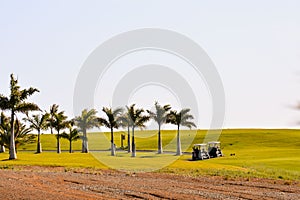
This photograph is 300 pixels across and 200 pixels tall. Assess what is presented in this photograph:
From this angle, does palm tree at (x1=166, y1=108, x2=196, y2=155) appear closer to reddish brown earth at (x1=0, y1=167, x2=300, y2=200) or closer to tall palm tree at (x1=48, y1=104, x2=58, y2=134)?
tall palm tree at (x1=48, y1=104, x2=58, y2=134)

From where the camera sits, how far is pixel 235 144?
123m

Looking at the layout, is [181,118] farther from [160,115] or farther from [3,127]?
[3,127]

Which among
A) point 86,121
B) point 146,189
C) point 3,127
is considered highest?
point 86,121

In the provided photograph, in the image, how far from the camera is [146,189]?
2972 centimetres

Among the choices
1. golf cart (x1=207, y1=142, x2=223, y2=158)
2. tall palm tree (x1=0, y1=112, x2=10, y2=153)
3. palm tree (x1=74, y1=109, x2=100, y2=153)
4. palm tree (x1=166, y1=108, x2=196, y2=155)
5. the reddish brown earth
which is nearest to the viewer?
the reddish brown earth

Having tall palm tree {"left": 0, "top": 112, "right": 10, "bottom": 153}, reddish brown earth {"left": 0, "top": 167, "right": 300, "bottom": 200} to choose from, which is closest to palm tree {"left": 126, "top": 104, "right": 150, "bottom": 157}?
tall palm tree {"left": 0, "top": 112, "right": 10, "bottom": 153}

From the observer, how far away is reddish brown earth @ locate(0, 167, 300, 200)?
85.0 ft

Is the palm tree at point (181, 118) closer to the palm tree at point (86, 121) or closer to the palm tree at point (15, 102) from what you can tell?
the palm tree at point (86, 121)

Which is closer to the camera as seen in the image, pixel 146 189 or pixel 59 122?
pixel 146 189

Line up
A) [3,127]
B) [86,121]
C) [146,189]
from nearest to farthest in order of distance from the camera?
[146,189]
[3,127]
[86,121]

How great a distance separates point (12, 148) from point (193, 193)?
133 ft

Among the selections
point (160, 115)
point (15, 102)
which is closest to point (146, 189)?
point (15, 102)

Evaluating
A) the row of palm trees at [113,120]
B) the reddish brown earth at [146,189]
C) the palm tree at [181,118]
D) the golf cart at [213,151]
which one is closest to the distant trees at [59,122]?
the row of palm trees at [113,120]

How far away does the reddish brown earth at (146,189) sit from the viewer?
2592cm
